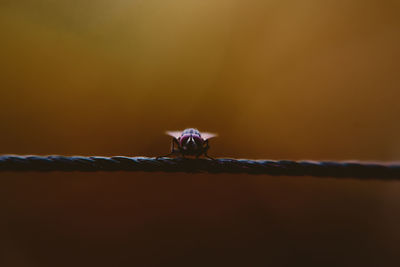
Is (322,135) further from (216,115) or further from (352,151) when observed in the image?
(216,115)

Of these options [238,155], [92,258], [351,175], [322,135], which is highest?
[322,135]

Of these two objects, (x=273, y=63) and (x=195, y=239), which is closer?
(x=195, y=239)

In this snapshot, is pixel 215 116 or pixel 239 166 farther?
pixel 215 116

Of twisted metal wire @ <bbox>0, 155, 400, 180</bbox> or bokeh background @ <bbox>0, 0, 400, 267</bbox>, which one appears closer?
twisted metal wire @ <bbox>0, 155, 400, 180</bbox>

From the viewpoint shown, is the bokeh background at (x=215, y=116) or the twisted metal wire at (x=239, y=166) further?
the bokeh background at (x=215, y=116)

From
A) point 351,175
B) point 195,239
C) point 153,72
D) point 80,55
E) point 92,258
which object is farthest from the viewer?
point 153,72

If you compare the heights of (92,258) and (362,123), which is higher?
(362,123)

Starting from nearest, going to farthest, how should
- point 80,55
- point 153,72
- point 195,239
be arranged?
1. point 195,239
2. point 80,55
3. point 153,72

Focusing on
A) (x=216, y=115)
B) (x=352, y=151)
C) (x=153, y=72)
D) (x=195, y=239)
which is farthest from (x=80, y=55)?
(x=352, y=151)
